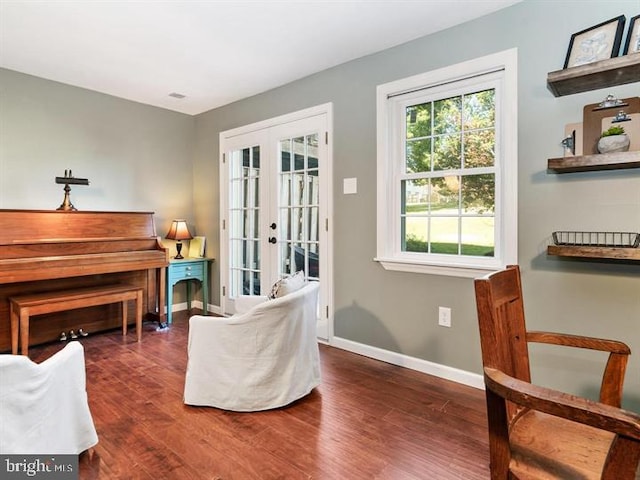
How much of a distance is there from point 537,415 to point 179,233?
12.8ft

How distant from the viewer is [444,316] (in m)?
2.62

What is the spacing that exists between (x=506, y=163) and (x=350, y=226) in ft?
4.27

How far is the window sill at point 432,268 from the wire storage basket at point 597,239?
0.42 meters

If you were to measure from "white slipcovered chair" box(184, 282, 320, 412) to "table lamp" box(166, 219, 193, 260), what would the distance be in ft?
7.55

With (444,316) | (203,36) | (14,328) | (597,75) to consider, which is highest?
(203,36)

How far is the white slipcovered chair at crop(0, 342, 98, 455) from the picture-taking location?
129 cm

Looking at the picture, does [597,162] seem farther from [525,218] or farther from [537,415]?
[537,415]

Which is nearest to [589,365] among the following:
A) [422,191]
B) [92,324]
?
[422,191]

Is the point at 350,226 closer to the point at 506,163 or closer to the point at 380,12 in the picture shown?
the point at 506,163

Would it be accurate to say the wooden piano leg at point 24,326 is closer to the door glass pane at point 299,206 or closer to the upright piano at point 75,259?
the upright piano at point 75,259

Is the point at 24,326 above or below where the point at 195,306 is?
above

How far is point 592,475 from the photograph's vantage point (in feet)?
3.21

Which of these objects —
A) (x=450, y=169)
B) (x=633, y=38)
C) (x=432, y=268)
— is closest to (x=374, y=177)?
(x=450, y=169)

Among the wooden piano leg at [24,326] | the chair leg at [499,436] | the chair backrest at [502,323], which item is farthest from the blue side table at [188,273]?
the chair leg at [499,436]
